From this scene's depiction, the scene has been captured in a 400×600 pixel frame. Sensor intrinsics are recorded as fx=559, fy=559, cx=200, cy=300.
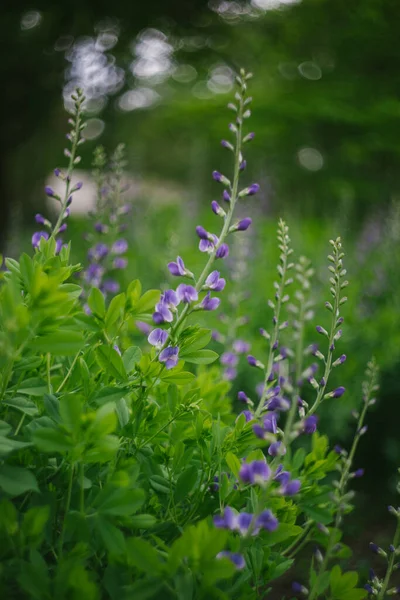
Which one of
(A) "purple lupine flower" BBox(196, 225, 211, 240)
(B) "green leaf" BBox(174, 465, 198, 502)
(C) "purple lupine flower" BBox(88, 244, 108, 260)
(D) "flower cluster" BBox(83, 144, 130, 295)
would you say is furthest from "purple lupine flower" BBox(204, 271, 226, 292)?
(C) "purple lupine flower" BBox(88, 244, 108, 260)

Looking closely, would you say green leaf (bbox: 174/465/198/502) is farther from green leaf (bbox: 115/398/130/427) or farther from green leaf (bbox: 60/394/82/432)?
green leaf (bbox: 60/394/82/432)

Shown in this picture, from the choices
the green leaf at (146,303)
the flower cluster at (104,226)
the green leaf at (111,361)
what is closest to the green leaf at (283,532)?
the green leaf at (111,361)

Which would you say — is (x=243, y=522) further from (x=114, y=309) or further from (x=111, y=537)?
(x=114, y=309)

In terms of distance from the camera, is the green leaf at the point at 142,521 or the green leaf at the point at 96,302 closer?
the green leaf at the point at 142,521

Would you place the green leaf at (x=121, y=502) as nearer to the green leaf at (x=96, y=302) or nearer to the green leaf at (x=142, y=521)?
the green leaf at (x=142, y=521)

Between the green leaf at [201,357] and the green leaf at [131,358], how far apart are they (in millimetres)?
132

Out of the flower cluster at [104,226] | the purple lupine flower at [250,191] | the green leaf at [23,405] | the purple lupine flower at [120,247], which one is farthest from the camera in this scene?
the purple lupine flower at [120,247]

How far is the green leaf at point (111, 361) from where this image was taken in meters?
Result: 1.33

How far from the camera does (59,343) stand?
1191mm

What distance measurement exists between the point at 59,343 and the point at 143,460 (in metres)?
0.42

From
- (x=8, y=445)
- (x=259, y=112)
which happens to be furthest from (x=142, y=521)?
(x=259, y=112)

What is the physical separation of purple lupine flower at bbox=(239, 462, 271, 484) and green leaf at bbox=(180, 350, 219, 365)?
1.09 feet

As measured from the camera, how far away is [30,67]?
307 inches

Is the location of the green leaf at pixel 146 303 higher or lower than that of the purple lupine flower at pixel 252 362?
higher
